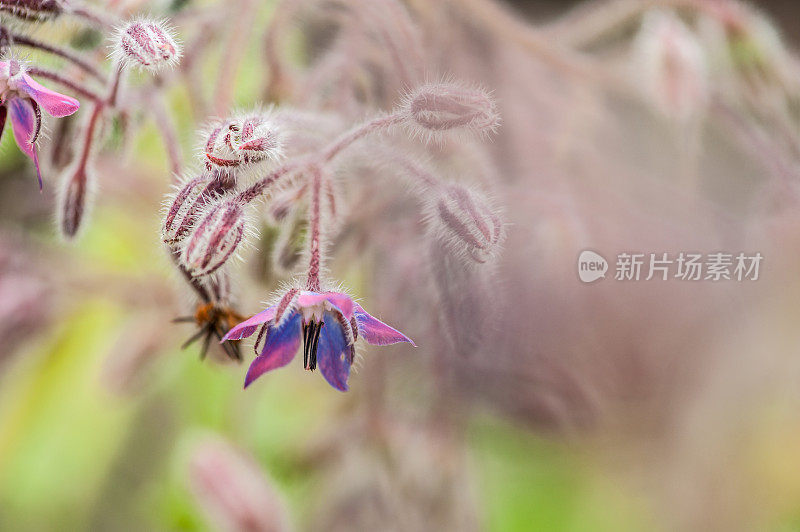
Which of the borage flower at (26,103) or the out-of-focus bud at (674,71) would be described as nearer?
the borage flower at (26,103)

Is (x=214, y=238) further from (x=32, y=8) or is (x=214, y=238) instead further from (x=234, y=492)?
(x=234, y=492)

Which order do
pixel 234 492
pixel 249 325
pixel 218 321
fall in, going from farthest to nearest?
1. pixel 234 492
2. pixel 218 321
3. pixel 249 325

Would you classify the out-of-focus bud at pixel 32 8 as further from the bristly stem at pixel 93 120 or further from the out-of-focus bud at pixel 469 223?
the out-of-focus bud at pixel 469 223

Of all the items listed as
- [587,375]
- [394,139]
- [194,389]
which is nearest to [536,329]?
[587,375]

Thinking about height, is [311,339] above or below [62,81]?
below

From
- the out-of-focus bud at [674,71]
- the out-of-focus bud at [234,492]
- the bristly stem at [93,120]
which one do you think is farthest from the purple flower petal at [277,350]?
the out-of-focus bud at [674,71]

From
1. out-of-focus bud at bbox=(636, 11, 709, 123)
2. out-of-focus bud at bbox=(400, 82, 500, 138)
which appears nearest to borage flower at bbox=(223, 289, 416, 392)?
out-of-focus bud at bbox=(400, 82, 500, 138)

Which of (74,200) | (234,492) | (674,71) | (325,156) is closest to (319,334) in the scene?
(325,156)
